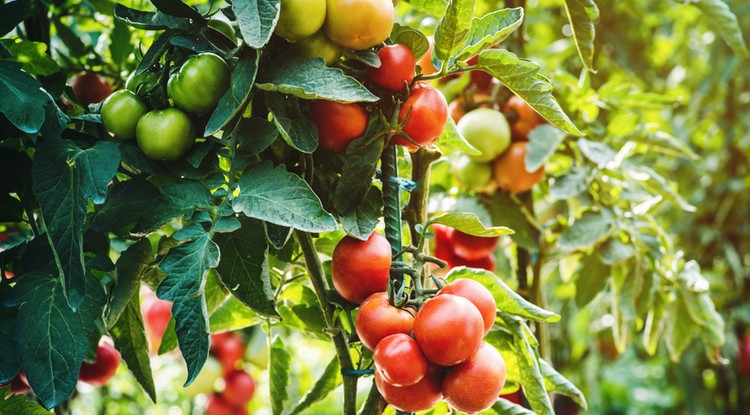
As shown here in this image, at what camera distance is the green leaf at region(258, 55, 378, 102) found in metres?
0.46

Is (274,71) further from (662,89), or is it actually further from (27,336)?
(662,89)

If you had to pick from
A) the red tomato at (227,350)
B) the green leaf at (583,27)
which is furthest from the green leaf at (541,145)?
the red tomato at (227,350)

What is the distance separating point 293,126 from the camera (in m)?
0.51

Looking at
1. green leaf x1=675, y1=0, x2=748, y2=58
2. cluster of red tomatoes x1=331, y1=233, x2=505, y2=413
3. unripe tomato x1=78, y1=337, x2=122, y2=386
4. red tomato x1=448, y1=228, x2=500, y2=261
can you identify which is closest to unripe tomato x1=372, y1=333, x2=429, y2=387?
cluster of red tomatoes x1=331, y1=233, x2=505, y2=413

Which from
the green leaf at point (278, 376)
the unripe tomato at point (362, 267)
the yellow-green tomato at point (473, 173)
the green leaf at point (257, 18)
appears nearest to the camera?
the green leaf at point (257, 18)

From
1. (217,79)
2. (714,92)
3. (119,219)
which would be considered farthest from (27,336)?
(714,92)

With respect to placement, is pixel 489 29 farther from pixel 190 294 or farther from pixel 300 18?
pixel 190 294

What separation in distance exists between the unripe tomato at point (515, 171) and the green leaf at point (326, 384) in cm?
38

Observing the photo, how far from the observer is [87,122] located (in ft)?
1.89

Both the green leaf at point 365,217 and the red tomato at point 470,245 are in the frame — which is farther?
the red tomato at point 470,245

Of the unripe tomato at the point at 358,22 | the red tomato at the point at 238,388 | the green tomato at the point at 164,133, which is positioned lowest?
the red tomato at the point at 238,388

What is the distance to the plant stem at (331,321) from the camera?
58 cm

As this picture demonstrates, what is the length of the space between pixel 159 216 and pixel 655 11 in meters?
2.03

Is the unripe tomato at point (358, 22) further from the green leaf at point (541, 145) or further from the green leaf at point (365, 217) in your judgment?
the green leaf at point (541, 145)
